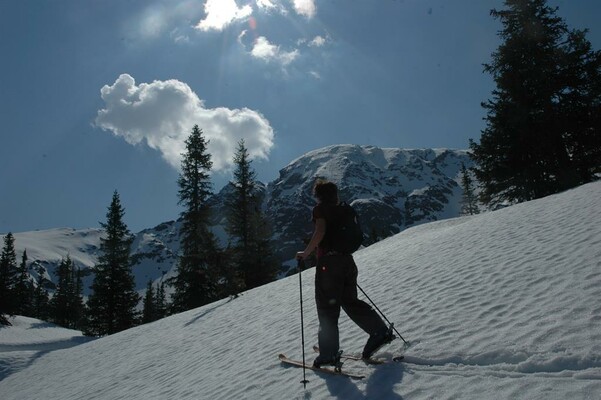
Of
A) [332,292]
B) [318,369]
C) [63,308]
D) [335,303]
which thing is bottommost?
[63,308]

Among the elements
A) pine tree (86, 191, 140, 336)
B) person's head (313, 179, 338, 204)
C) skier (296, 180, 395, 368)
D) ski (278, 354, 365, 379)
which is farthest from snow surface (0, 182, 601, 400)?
pine tree (86, 191, 140, 336)

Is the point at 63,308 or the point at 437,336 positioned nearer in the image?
the point at 437,336

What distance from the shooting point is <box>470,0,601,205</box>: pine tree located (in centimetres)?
2106

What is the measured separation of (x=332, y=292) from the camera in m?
5.55

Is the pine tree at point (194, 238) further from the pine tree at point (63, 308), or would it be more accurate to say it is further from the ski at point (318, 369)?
the pine tree at point (63, 308)

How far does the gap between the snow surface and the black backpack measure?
5.43 ft

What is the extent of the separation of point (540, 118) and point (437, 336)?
19.5m

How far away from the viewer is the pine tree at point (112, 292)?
3531cm

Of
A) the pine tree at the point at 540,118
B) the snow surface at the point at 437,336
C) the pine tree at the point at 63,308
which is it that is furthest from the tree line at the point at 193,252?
the pine tree at the point at 63,308

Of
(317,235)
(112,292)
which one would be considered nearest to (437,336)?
(317,235)

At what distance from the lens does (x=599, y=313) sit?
520cm

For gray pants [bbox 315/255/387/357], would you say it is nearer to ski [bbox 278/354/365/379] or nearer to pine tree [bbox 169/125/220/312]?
ski [bbox 278/354/365/379]

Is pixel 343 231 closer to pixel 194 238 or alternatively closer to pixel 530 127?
pixel 530 127

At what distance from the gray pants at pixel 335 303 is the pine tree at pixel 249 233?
2375 cm
